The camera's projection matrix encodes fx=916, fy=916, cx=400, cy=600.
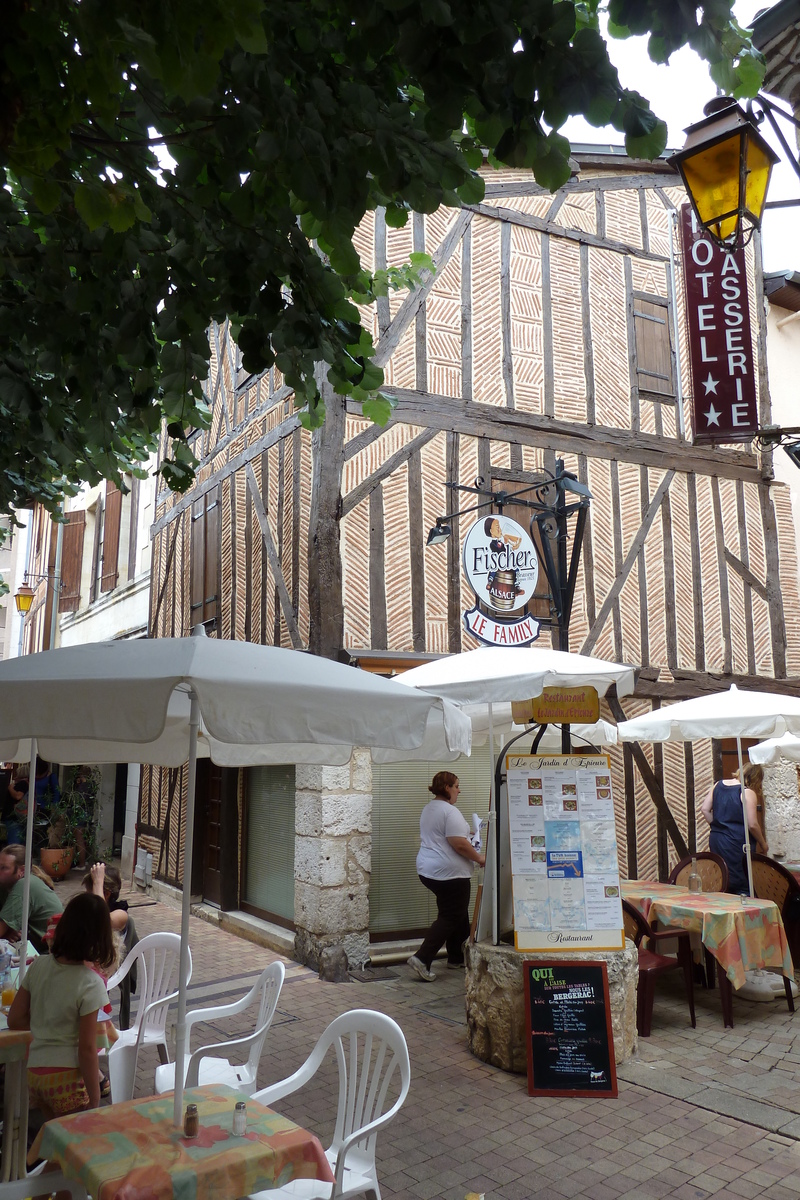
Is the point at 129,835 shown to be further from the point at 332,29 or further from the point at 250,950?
the point at 332,29

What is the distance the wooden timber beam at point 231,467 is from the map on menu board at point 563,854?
11.4 feet

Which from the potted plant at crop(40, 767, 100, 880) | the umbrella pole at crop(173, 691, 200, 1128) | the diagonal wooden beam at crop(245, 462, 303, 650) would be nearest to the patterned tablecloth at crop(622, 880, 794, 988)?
the diagonal wooden beam at crop(245, 462, 303, 650)

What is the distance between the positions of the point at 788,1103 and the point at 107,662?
3873 millimetres

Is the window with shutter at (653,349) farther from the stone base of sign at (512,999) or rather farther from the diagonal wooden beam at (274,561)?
the stone base of sign at (512,999)

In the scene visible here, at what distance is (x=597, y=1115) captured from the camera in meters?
4.33

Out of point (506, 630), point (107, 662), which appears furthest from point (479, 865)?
point (107, 662)

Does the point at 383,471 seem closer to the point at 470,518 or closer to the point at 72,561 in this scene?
the point at 470,518

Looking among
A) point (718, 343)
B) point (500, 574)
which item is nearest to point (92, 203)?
point (500, 574)

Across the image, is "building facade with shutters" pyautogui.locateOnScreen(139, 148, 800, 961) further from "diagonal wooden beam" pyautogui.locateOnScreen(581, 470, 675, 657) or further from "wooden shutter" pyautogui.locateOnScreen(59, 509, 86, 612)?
"wooden shutter" pyautogui.locateOnScreen(59, 509, 86, 612)

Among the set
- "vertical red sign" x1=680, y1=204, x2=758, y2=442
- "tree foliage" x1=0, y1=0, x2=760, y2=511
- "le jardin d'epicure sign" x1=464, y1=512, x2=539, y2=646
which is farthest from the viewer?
"vertical red sign" x1=680, y1=204, x2=758, y2=442

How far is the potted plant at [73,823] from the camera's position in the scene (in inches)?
500

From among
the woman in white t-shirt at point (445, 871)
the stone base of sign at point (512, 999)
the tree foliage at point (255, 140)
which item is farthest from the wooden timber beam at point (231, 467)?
the stone base of sign at point (512, 999)

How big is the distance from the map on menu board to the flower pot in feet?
30.4

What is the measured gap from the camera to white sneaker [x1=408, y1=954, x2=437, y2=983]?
22.5ft
